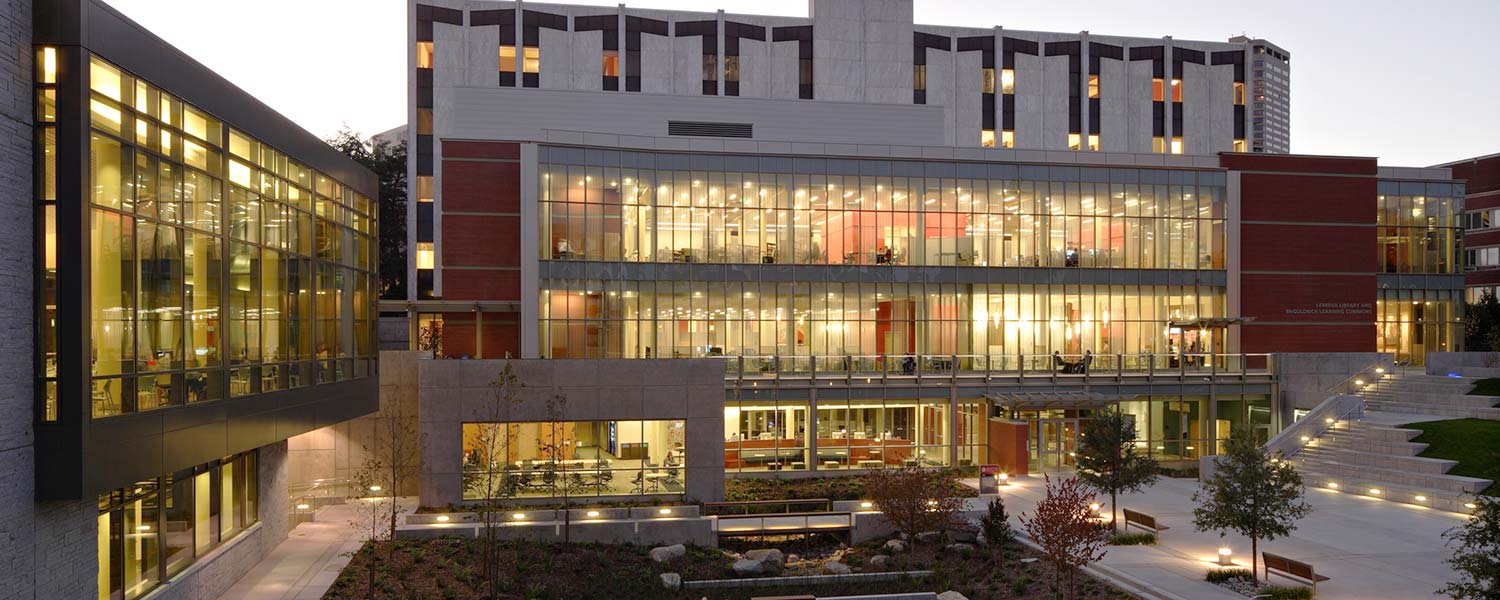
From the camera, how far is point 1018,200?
49500 millimetres

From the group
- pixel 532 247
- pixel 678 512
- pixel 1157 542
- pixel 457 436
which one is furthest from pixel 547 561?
pixel 532 247

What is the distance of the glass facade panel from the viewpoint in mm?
31344

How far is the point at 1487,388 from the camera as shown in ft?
131

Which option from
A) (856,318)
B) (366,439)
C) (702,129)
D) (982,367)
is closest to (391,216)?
(702,129)

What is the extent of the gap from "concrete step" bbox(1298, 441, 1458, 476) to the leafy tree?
33.2 m

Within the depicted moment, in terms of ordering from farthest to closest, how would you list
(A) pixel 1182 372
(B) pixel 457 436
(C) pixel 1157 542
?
(A) pixel 1182 372 < (B) pixel 457 436 < (C) pixel 1157 542

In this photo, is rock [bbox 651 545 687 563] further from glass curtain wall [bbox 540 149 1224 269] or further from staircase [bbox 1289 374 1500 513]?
staircase [bbox 1289 374 1500 513]

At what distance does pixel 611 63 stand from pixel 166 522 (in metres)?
56.0

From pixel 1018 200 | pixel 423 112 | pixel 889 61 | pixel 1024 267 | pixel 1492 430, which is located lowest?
pixel 1492 430

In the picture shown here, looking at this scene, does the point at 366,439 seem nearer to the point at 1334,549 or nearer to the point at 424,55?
the point at 1334,549

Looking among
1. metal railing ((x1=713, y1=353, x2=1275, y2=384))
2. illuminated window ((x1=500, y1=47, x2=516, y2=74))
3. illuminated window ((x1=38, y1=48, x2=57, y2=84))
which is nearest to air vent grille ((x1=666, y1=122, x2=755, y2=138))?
metal railing ((x1=713, y1=353, x2=1275, y2=384))

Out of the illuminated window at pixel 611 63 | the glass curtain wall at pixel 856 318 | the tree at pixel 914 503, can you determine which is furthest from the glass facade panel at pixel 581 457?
the illuminated window at pixel 611 63

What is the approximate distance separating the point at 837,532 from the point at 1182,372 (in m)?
21.3

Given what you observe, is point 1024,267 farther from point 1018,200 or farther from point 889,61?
point 889,61
